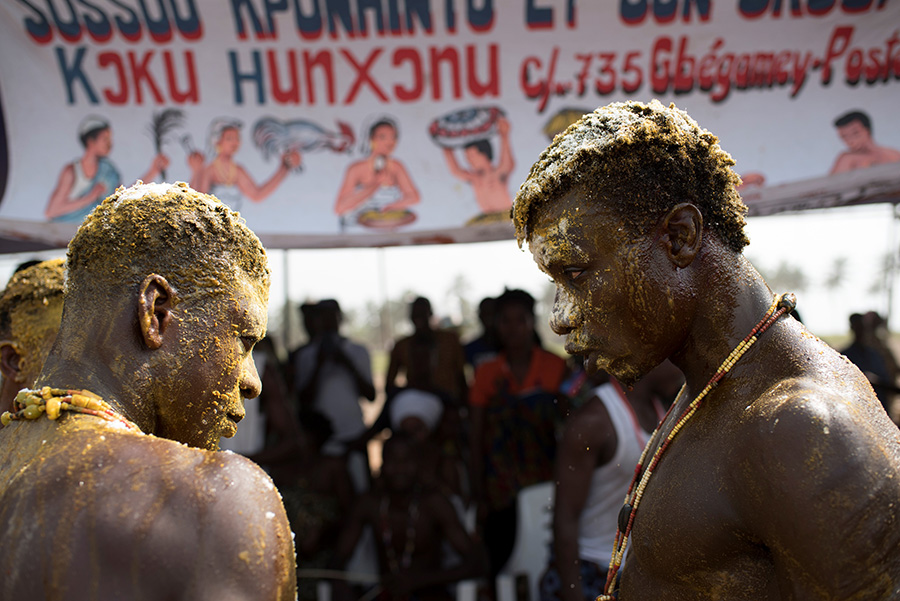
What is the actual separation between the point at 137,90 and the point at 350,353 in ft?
8.89

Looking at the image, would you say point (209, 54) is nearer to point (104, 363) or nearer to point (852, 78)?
point (104, 363)

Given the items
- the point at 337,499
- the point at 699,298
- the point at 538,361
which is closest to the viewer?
the point at 699,298

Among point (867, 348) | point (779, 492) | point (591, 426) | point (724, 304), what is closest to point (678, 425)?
point (724, 304)

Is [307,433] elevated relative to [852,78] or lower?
lower

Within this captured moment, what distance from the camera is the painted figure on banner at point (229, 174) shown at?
4352mm

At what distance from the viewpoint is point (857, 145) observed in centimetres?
413

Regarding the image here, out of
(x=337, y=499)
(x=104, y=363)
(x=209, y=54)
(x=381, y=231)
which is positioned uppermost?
(x=209, y=54)

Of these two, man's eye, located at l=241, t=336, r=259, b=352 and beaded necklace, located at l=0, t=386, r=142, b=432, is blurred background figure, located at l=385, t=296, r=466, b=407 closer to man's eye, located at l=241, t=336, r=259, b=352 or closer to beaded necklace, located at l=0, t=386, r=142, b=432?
man's eye, located at l=241, t=336, r=259, b=352

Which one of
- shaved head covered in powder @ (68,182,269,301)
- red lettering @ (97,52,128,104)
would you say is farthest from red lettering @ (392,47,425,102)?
shaved head covered in powder @ (68,182,269,301)

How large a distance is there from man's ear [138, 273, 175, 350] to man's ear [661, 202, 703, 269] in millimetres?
1085

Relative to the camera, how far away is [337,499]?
5.45 metres

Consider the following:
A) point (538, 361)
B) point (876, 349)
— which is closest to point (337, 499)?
point (538, 361)

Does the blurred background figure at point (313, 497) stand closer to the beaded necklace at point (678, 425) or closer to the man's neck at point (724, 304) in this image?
the beaded necklace at point (678, 425)

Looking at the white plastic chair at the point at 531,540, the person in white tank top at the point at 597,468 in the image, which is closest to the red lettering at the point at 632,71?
the person in white tank top at the point at 597,468
